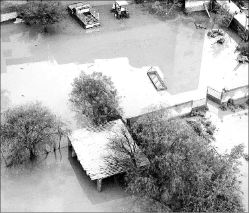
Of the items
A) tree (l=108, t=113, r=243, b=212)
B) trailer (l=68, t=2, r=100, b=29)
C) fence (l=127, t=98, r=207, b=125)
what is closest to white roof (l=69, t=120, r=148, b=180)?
tree (l=108, t=113, r=243, b=212)

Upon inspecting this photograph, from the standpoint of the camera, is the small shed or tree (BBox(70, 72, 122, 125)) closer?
the small shed

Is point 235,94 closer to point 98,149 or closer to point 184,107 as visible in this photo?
point 184,107

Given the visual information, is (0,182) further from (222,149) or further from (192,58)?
(192,58)

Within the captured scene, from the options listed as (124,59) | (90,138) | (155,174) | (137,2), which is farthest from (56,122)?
(137,2)

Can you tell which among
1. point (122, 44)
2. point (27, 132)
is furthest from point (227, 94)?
point (27, 132)

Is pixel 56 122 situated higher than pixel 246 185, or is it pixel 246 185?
pixel 56 122

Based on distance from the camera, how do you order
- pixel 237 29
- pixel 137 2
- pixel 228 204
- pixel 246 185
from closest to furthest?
1. pixel 228 204
2. pixel 246 185
3. pixel 237 29
4. pixel 137 2

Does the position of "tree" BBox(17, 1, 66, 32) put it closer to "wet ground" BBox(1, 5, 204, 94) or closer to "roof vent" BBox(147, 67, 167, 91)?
"wet ground" BBox(1, 5, 204, 94)
